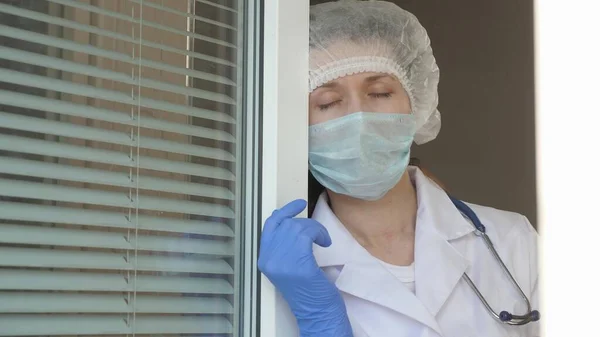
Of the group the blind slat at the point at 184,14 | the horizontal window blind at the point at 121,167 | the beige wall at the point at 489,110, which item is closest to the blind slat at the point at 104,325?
the horizontal window blind at the point at 121,167

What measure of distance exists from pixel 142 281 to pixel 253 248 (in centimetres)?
19

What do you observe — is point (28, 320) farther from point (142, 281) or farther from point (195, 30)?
point (195, 30)

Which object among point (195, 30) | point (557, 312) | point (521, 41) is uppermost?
point (521, 41)

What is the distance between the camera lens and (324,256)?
1.42m

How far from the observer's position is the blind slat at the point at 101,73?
951mm

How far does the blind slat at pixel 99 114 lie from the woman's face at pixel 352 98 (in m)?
0.31

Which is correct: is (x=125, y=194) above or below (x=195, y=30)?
below

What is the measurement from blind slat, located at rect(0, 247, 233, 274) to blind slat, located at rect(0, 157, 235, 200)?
0.31ft

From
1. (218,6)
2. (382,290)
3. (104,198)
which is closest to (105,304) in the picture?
(104,198)

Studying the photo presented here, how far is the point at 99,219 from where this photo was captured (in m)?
0.99

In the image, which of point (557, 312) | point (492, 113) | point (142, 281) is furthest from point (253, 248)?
point (492, 113)

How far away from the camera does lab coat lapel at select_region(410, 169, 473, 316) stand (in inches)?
56.7

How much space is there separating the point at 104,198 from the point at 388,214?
28.7 inches

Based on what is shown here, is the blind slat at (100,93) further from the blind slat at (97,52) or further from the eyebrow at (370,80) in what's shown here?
the eyebrow at (370,80)
